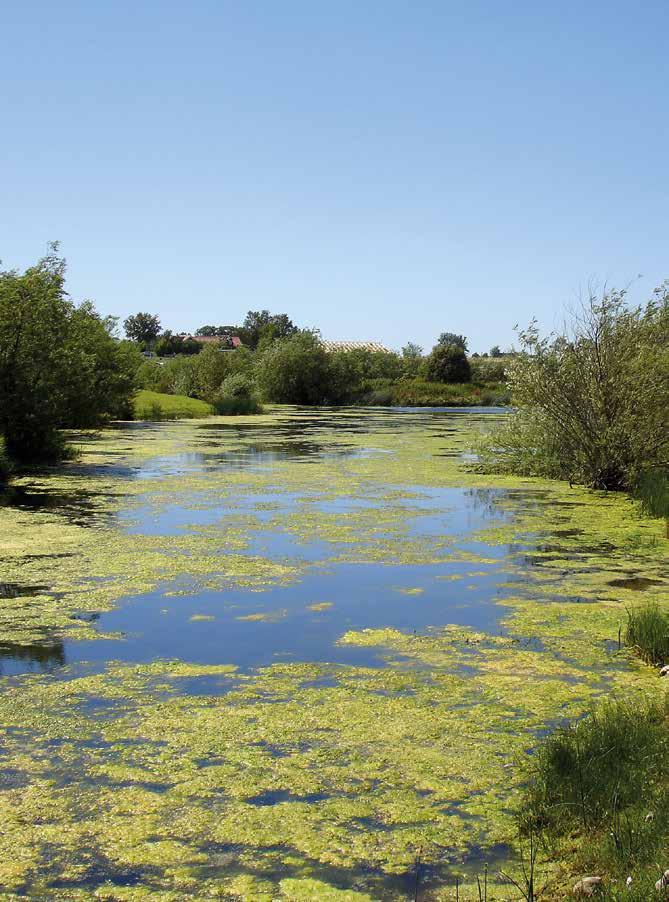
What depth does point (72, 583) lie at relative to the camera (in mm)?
8992

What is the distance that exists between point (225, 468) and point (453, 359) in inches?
1999

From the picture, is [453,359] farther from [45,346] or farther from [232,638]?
[232,638]

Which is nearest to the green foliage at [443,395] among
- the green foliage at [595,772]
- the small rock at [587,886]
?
the green foliage at [595,772]

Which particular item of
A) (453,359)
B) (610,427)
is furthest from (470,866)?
(453,359)

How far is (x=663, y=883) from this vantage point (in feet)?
9.86

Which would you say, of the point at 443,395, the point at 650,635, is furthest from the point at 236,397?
the point at 650,635

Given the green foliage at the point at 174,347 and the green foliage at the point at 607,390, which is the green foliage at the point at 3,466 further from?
the green foliage at the point at 174,347

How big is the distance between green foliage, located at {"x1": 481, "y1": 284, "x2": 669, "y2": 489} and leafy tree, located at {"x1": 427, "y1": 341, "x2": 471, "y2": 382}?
170 feet

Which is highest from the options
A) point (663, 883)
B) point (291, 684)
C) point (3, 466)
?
point (3, 466)

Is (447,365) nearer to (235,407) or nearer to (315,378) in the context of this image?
(315,378)

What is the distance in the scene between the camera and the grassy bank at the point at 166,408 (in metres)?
40.9

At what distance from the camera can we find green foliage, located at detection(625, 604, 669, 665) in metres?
6.50

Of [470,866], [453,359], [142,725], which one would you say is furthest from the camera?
[453,359]

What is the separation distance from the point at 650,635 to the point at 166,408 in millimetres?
36733
